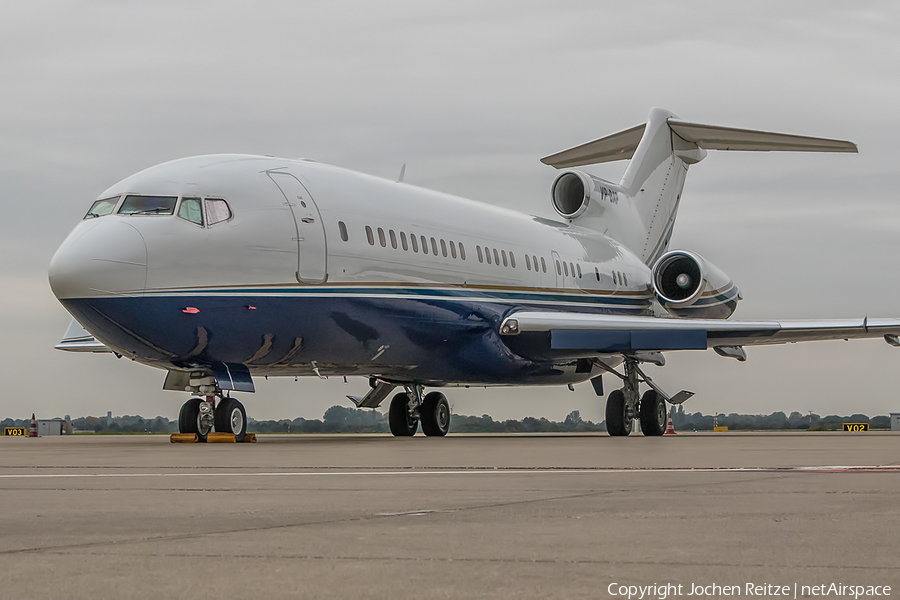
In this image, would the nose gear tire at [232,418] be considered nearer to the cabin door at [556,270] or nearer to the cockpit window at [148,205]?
the cockpit window at [148,205]

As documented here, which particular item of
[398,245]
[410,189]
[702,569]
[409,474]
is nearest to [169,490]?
[409,474]

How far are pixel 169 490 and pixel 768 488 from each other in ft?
13.6

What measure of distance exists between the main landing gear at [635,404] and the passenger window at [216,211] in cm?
998

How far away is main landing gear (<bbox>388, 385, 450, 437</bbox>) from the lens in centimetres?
2494

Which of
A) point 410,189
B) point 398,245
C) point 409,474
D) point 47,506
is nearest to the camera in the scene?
point 47,506

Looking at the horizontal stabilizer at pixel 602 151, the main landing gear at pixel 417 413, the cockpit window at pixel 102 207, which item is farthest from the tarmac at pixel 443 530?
the horizontal stabilizer at pixel 602 151

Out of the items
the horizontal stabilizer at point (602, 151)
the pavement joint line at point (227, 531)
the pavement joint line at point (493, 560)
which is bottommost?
the pavement joint line at point (493, 560)

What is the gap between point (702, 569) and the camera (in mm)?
4602

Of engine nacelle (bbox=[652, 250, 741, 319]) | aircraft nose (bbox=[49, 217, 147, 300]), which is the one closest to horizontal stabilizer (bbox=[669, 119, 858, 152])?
engine nacelle (bbox=[652, 250, 741, 319])

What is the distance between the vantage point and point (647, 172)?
108 feet

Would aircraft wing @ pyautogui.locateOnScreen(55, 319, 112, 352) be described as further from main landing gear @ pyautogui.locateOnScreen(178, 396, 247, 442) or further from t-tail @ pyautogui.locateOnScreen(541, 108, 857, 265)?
t-tail @ pyautogui.locateOnScreen(541, 108, 857, 265)

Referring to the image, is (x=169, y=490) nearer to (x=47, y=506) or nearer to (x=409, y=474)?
(x=47, y=506)

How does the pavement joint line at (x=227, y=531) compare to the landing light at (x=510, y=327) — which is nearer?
the pavement joint line at (x=227, y=531)

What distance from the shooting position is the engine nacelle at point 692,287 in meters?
27.4
